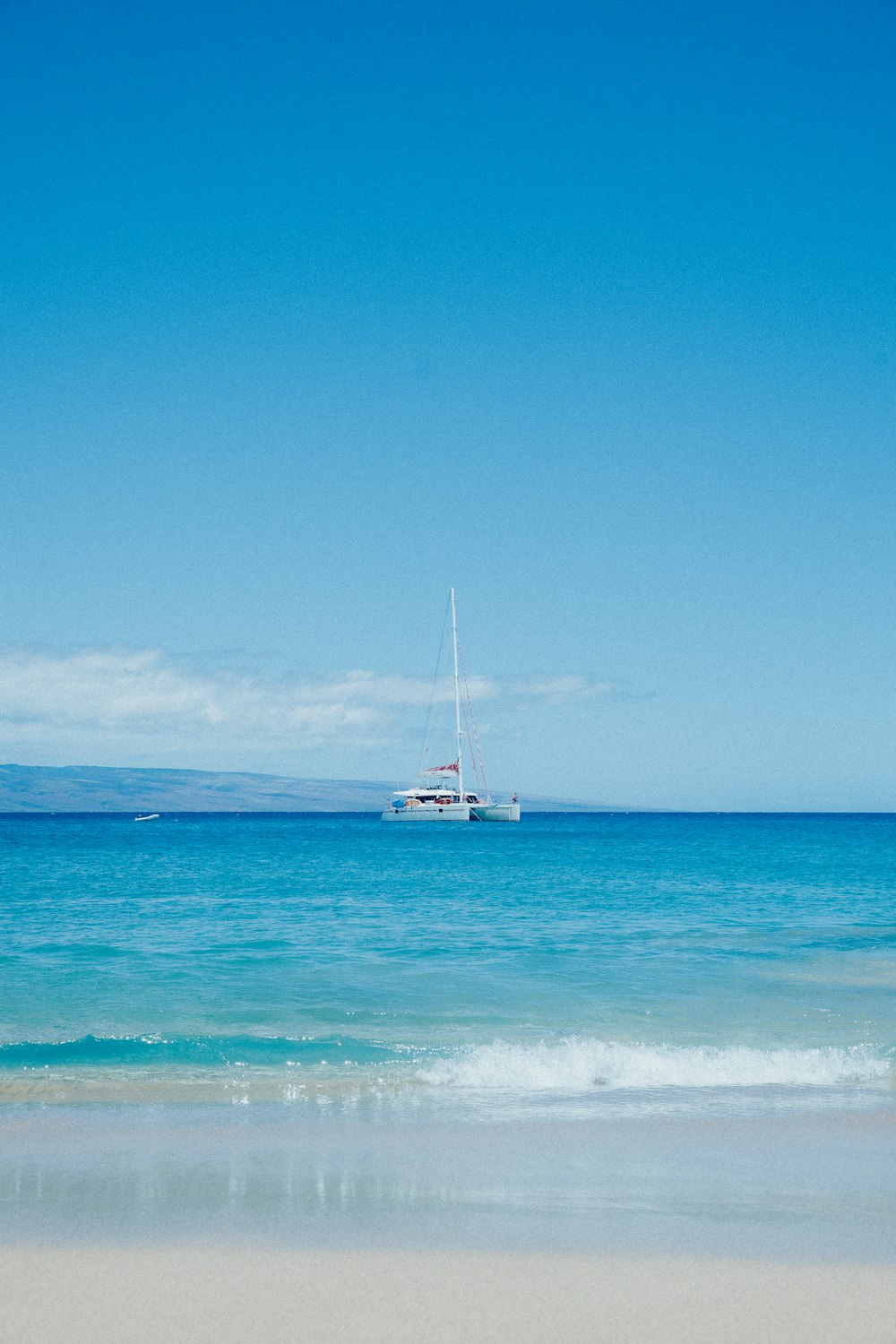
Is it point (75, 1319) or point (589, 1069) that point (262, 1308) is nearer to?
point (75, 1319)

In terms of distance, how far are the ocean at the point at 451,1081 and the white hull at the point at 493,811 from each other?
79.7 metres

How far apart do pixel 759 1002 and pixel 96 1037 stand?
8922 millimetres

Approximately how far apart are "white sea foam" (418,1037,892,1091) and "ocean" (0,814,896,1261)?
44mm

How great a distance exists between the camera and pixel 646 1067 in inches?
443

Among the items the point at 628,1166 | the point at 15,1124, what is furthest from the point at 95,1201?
the point at 628,1166

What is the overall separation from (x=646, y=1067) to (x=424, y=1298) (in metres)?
5.68

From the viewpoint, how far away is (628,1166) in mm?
8086

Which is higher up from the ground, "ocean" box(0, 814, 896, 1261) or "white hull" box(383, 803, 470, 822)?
"ocean" box(0, 814, 896, 1261)

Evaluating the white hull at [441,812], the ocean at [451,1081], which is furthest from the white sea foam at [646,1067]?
the white hull at [441,812]

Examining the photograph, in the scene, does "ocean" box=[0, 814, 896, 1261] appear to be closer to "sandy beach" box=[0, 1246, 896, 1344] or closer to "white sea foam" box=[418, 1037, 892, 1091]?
"white sea foam" box=[418, 1037, 892, 1091]

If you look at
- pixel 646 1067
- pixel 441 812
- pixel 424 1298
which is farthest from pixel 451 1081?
pixel 441 812

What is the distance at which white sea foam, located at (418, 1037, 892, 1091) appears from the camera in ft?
35.3

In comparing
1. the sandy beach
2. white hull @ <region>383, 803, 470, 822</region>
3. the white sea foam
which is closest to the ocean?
the white sea foam

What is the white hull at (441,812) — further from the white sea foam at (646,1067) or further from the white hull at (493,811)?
the white sea foam at (646,1067)
